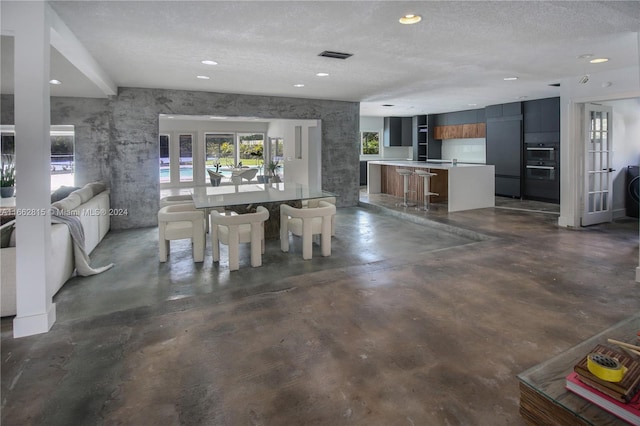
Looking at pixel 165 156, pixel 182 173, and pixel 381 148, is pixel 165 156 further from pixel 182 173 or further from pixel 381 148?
pixel 381 148

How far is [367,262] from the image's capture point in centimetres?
427

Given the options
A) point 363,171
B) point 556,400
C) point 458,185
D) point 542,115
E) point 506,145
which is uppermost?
point 542,115

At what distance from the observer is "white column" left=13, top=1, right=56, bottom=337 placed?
2494mm

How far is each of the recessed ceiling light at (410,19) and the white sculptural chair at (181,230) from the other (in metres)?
2.83

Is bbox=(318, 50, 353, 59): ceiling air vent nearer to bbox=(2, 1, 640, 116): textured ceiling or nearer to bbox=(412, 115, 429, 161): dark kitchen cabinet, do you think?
bbox=(2, 1, 640, 116): textured ceiling

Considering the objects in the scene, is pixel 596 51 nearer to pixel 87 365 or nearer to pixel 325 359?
pixel 325 359

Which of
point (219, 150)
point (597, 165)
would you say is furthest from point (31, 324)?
point (219, 150)

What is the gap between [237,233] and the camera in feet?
13.2

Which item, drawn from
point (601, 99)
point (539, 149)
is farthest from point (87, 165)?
point (539, 149)

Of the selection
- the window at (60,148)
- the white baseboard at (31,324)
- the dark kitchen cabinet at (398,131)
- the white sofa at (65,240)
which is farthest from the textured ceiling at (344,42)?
the dark kitchen cabinet at (398,131)

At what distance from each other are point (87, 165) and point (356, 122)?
5218 millimetres

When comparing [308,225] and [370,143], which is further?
[370,143]

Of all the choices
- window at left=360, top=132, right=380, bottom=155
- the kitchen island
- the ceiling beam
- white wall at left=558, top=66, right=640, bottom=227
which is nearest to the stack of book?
the ceiling beam

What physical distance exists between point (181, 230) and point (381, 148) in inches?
362
